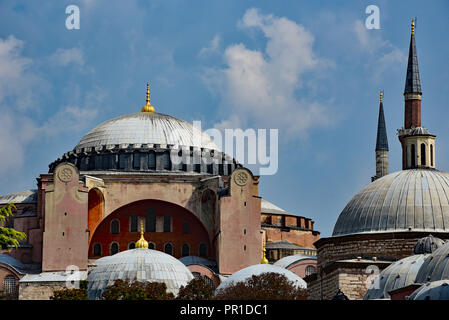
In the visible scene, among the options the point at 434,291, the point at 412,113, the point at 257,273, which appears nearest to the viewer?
the point at 434,291

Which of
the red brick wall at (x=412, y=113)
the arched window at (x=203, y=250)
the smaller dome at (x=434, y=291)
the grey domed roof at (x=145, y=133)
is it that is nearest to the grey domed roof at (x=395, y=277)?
the smaller dome at (x=434, y=291)

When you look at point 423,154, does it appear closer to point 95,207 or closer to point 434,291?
point 95,207

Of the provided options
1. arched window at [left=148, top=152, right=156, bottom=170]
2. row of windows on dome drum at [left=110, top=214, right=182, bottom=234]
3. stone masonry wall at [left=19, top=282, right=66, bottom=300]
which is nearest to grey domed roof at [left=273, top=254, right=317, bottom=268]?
row of windows on dome drum at [left=110, top=214, right=182, bottom=234]

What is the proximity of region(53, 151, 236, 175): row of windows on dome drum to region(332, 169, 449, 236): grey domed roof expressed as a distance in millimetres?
15991

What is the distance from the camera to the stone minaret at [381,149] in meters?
80.8

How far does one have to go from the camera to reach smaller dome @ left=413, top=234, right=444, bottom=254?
51.2 metres

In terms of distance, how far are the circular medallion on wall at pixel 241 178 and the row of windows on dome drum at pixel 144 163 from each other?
16.7ft

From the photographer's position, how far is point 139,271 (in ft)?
192

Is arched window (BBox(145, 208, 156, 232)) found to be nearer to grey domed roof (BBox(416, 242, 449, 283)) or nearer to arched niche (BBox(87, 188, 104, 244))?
arched niche (BBox(87, 188, 104, 244))

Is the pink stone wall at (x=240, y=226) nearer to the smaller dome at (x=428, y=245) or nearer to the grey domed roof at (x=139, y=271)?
the grey domed roof at (x=139, y=271)

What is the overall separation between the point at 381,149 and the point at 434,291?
43174 millimetres

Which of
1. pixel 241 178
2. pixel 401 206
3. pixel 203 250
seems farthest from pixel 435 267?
pixel 203 250
